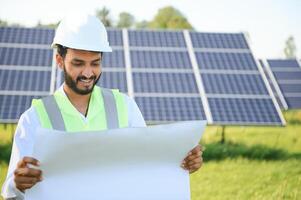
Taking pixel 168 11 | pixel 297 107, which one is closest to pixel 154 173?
pixel 297 107

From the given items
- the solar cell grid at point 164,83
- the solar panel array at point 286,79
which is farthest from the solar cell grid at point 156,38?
the solar panel array at point 286,79

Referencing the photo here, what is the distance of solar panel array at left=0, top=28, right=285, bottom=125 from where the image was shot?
1044 cm

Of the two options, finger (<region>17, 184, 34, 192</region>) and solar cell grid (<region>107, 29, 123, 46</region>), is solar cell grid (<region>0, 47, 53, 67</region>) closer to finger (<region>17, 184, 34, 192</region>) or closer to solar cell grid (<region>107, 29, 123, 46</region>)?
solar cell grid (<region>107, 29, 123, 46</region>)

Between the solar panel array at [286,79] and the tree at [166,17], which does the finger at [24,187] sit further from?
the tree at [166,17]

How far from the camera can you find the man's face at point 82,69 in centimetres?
287

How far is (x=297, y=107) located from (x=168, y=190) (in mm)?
16068

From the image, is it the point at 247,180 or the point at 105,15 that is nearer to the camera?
the point at 247,180

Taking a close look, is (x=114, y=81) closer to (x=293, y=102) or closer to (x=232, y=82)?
(x=232, y=82)

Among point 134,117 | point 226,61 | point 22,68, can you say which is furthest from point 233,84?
point 134,117

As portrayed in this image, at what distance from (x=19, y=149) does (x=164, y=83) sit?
338 inches

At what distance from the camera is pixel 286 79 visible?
66.3 feet

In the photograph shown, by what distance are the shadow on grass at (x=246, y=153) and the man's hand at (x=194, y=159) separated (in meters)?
6.56

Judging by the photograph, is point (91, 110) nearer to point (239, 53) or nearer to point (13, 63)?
point (13, 63)

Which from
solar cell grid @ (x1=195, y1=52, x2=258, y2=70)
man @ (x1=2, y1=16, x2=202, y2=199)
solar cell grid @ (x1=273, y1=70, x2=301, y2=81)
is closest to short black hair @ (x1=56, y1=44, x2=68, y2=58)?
man @ (x1=2, y1=16, x2=202, y2=199)
